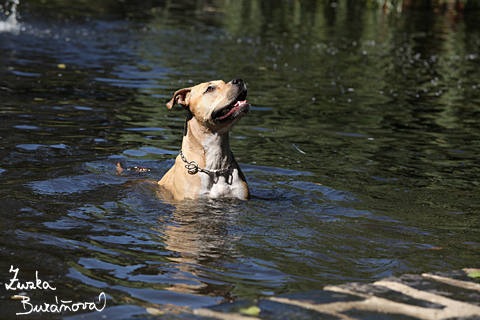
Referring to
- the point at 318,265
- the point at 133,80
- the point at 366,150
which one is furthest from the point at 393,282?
the point at 133,80

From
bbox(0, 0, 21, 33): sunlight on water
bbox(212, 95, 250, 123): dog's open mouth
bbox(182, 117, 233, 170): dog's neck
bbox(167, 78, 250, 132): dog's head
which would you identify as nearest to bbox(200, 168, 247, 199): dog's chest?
bbox(182, 117, 233, 170): dog's neck

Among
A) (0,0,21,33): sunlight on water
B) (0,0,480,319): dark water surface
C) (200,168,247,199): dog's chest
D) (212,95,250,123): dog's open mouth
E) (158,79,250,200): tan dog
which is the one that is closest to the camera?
(0,0,480,319): dark water surface

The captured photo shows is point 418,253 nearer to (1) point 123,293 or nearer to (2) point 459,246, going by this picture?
(2) point 459,246

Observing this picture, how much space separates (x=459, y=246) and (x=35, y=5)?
23362 mm

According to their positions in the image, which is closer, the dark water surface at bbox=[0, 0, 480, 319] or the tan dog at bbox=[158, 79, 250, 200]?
the dark water surface at bbox=[0, 0, 480, 319]

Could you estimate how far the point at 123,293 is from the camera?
4195mm

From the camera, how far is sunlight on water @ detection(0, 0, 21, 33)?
19000 millimetres

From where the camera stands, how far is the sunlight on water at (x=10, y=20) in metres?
19.0

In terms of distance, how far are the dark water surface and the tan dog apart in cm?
24

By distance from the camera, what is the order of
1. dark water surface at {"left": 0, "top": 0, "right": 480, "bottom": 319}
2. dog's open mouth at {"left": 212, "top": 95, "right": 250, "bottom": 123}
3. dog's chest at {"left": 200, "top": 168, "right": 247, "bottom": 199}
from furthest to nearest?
dog's chest at {"left": 200, "top": 168, "right": 247, "bottom": 199}, dog's open mouth at {"left": 212, "top": 95, "right": 250, "bottom": 123}, dark water surface at {"left": 0, "top": 0, "right": 480, "bottom": 319}

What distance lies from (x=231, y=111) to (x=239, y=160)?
2.42 metres

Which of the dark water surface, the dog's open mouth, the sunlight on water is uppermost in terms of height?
the sunlight on water

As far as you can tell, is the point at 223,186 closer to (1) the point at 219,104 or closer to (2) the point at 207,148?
(2) the point at 207,148

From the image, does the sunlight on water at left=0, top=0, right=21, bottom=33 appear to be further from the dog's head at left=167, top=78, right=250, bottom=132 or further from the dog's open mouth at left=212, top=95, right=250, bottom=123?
the dog's open mouth at left=212, top=95, right=250, bottom=123
